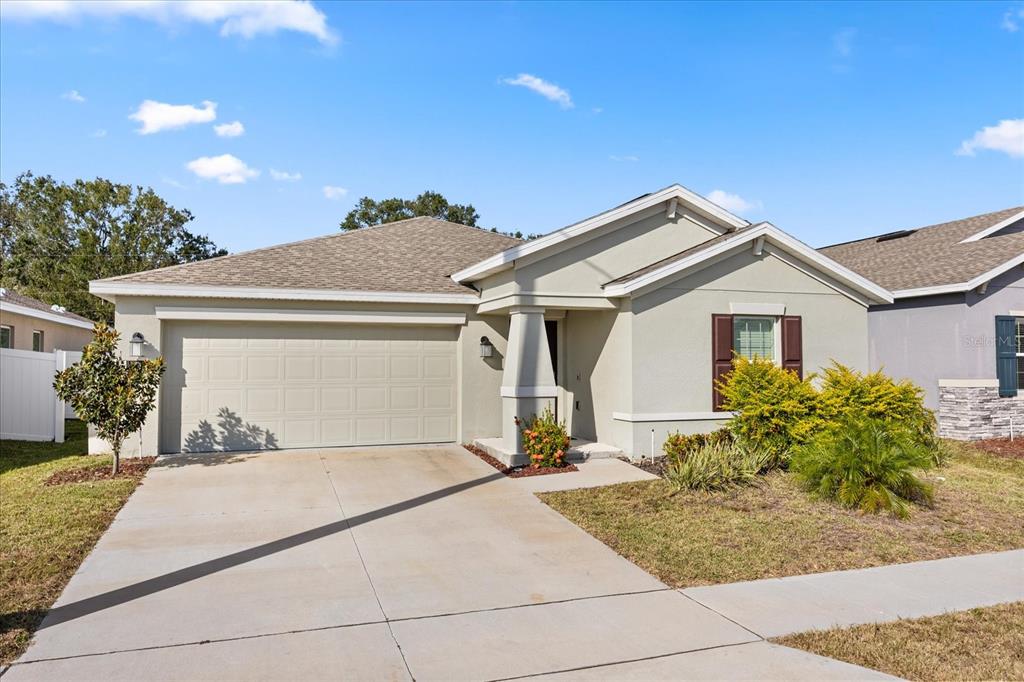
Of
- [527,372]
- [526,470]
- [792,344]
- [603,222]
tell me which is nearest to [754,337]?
[792,344]

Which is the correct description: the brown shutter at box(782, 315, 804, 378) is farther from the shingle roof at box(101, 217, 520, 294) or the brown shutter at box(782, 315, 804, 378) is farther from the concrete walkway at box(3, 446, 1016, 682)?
the concrete walkway at box(3, 446, 1016, 682)

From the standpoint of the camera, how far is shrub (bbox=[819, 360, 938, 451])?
10.1 m

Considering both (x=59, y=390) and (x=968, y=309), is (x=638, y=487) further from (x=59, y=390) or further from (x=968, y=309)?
(x=968, y=309)

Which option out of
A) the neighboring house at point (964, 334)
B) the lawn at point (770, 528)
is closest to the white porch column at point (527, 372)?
the lawn at point (770, 528)

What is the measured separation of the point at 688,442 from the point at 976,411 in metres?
7.80

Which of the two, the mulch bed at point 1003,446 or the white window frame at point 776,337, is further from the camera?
the mulch bed at point 1003,446

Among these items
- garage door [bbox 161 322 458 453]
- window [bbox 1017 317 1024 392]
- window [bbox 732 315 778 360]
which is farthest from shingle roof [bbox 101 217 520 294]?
window [bbox 1017 317 1024 392]

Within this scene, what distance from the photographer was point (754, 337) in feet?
39.8

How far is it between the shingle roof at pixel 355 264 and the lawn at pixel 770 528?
6.12 m

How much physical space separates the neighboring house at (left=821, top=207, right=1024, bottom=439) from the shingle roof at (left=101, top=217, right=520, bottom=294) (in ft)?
31.0

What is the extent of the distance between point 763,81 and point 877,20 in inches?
119

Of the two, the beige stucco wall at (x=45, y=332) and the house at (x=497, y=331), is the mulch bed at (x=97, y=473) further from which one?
the beige stucco wall at (x=45, y=332)

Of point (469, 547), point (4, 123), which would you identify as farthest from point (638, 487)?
point (4, 123)

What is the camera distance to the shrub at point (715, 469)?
8727 millimetres
